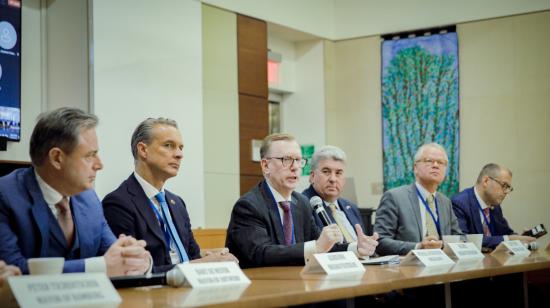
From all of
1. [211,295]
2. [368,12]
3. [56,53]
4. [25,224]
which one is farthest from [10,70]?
[368,12]

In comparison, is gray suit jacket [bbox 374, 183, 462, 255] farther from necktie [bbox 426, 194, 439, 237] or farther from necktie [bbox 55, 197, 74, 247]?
necktie [bbox 55, 197, 74, 247]

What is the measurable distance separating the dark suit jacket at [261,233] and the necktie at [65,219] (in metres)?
1.11

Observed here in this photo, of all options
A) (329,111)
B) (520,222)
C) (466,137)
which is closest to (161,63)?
(329,111)

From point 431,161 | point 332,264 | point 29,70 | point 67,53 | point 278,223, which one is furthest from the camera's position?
point 67,53

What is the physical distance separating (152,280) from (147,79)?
3.74 meters

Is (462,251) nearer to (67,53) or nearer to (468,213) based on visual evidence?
(468,213)

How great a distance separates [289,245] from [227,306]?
1780 millimetres

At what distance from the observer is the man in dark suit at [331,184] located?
15.2 feet

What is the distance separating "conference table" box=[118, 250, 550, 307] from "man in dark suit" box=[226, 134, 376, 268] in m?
0.17

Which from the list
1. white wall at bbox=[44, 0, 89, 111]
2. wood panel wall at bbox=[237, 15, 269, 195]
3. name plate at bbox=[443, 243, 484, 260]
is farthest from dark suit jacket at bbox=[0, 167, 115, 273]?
wood panel wall at bbox=[237, 15, 269, 195]

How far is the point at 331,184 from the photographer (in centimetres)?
464

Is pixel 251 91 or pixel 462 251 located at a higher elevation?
pixel 251 91

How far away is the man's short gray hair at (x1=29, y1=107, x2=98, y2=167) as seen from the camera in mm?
2693

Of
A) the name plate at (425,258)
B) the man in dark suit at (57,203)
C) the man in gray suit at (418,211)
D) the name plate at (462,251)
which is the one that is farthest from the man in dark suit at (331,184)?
the man in dark suit at (57,203)
